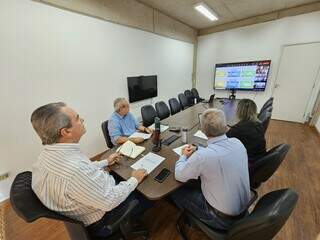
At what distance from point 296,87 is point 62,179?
5884mm

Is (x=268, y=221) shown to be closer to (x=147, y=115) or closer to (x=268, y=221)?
(x=268, y=221)

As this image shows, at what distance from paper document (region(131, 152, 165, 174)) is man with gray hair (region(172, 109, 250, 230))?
0.27 m

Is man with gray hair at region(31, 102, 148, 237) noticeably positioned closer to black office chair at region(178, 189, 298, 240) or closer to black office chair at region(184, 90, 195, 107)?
black office chair at region(178, 189, 298, 240)

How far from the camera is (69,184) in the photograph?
80 centimetres

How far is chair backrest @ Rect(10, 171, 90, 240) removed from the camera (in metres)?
0.65

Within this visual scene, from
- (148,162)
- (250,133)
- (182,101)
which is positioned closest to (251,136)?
(250,133)

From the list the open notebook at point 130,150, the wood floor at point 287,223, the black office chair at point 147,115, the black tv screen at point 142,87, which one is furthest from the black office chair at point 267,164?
the black tv screen at point 142,87

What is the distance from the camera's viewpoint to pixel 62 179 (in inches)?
31.3

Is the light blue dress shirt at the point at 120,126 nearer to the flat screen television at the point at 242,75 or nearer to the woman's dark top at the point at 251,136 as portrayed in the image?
the woman's dark top at the point at 251,136

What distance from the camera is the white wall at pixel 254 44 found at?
157 inches

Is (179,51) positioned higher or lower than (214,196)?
higher

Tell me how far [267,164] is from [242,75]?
15.1 ft

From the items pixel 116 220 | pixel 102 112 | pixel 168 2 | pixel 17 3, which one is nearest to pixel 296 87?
pixel 168 2

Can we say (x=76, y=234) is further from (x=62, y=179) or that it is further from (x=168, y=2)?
(x=168, y=2)
